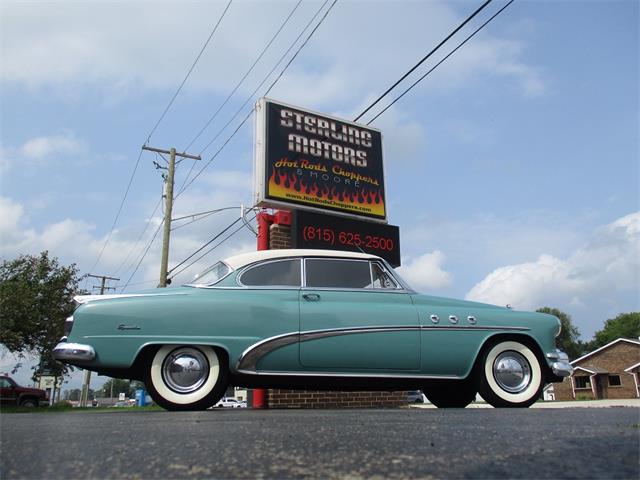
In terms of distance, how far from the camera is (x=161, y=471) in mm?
1812

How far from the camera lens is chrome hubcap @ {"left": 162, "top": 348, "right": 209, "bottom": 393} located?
15.8ft

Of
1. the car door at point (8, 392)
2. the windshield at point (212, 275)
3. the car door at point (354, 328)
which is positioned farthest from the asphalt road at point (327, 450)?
the car door at point (8, 392)

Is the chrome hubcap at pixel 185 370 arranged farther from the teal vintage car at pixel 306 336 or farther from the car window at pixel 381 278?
the car window at pixel 381 278

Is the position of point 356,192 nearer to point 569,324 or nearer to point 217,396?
point 217,396

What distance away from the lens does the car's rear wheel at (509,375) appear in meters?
5.36

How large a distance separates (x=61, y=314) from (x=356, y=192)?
64.1 feet

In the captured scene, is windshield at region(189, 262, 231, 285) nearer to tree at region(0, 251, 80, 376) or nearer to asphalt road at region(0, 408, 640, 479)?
asphalt road at region(0, 408, 640, 479)

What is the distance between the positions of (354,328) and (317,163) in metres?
7.60

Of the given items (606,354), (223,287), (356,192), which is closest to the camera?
(223,287)

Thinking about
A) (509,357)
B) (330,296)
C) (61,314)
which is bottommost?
(509,357)

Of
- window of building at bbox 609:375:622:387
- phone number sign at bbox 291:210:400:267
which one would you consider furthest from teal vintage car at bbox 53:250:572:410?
window of building at bbox 609:375:622:387

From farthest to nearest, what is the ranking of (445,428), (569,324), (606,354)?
(569,324), (606,354), (445,428)

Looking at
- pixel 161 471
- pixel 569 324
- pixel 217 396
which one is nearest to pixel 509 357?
pixel 217 396

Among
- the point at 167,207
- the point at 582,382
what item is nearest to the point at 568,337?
the point at 582,382
